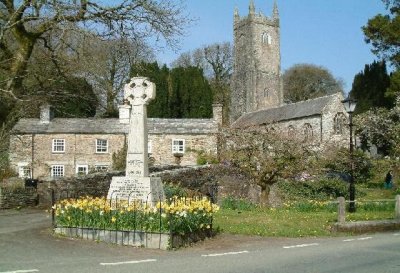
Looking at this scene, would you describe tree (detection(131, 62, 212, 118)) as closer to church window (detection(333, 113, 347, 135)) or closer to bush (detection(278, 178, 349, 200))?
church window (detection(333, 113, 347, 135))

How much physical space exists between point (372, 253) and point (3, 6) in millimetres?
14955

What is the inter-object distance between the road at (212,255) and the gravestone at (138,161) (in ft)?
7.46

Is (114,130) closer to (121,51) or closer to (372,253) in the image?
(121,51)

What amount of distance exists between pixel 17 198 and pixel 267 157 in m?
10.9

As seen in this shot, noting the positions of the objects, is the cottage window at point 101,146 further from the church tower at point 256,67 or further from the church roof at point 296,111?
the church tower at point 256,67

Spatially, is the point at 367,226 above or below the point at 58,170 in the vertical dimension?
below

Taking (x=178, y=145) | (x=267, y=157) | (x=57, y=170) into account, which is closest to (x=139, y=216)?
(x=267, y=157)

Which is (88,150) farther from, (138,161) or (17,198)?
(138,161)

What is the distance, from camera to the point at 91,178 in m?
25.4

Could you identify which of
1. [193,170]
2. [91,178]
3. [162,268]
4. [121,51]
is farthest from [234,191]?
[162,268]

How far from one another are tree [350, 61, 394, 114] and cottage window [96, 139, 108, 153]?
1204 inches

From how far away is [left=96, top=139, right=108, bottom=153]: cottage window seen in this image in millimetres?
44938

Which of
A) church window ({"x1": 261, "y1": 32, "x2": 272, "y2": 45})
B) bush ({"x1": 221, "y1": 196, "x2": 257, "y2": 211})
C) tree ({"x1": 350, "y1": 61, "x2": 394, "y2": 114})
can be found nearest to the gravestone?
bush ({"x1": 221, "y1": 196, "x2": 257, "y2": 211})

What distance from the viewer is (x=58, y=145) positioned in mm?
44594
